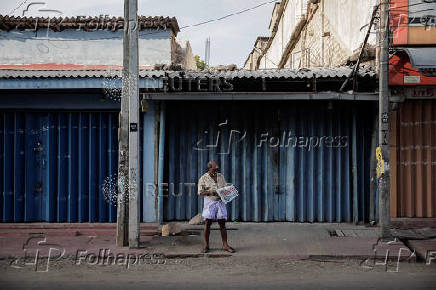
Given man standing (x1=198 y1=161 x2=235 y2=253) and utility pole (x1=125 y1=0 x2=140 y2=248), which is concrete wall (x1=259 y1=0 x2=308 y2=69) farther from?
man standing (x1=198 y1=161 x2=235 y2=253)

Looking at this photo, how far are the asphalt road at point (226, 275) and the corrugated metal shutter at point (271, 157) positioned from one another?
119 inches

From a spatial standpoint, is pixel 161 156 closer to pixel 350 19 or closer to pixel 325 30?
pixel 350 19

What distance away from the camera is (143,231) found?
33.9 ft

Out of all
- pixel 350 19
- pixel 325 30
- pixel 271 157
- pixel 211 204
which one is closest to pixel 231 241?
pixel 211 204

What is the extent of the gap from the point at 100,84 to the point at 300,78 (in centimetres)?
410

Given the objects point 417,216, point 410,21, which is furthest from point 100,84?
point 417,216

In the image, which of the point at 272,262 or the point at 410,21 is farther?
the point at 410,21

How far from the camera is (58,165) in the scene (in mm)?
11125

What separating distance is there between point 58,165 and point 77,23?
5.04 metres

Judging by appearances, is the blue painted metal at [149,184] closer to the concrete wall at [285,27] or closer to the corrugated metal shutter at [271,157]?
the corrugated metal shutter at [271,157]

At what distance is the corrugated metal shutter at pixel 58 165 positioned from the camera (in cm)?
1110

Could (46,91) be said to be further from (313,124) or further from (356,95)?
(356,95)

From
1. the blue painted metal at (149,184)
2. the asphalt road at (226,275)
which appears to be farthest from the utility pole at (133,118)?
the blue painted metal at (149,184)

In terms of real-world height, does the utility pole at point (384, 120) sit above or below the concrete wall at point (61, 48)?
below
